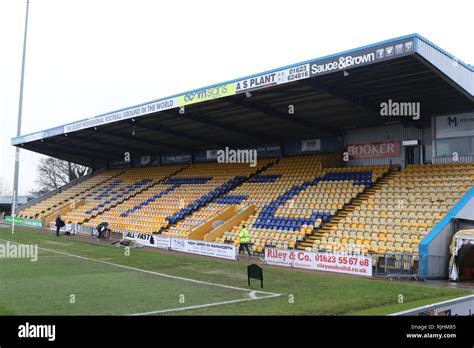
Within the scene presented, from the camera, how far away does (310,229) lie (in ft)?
70.1

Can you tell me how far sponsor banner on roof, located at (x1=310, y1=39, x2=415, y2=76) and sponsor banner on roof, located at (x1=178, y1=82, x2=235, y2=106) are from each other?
4.86 metres

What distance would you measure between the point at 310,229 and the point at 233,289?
8726mm

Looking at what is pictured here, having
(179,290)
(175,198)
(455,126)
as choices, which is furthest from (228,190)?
(179,290)

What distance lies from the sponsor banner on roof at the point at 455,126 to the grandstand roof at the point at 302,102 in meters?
0.34

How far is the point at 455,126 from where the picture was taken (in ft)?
70.4

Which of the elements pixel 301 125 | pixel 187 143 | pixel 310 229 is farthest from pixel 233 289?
pixel 187 143

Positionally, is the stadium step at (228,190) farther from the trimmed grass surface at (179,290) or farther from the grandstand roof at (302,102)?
the trimmed grass surface at (179,290)

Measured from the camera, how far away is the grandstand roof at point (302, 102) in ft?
55.2

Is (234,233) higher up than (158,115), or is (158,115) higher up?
(158,115)

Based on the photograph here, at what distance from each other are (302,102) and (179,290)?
12938mm

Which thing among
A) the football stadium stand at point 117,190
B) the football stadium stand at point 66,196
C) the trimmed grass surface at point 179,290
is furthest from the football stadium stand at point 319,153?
the football stadium stand at point 66,196

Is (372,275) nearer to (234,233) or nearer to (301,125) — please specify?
(234,233)

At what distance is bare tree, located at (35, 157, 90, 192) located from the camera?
77.9 m

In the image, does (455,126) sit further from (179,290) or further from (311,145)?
(179,290)
